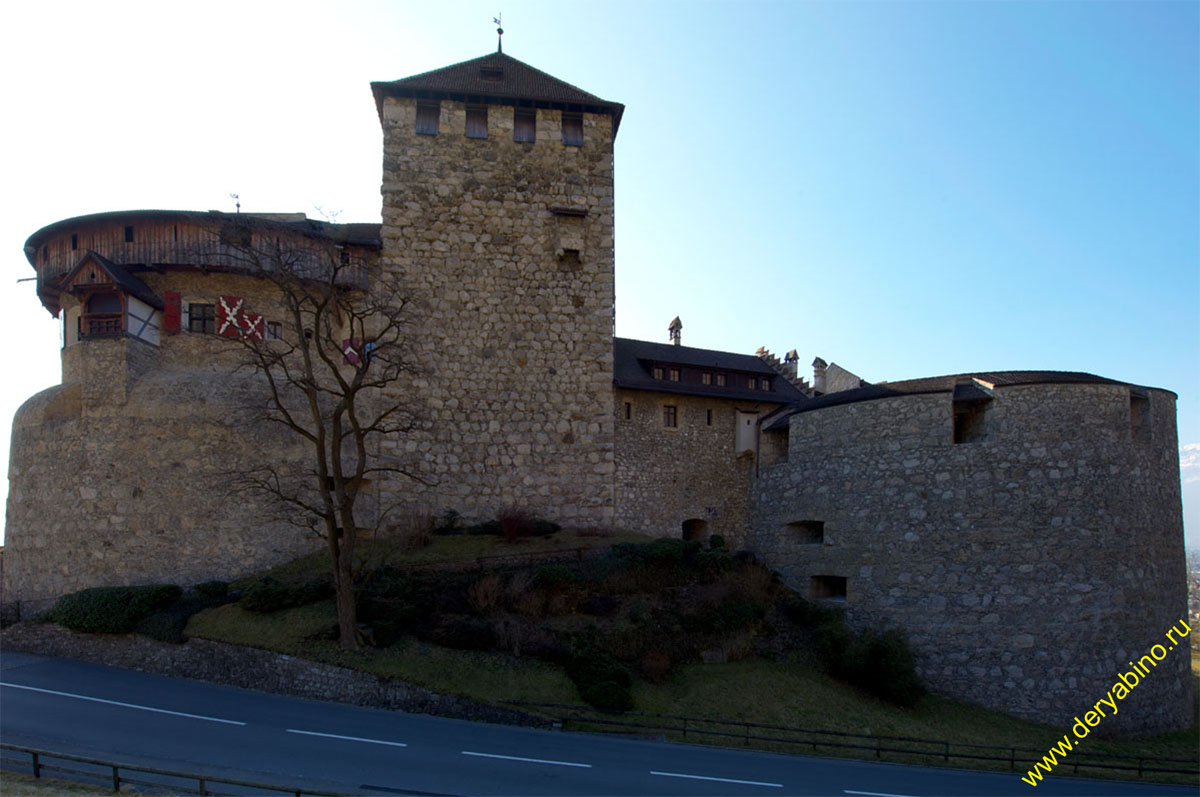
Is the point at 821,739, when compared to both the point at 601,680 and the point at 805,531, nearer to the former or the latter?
the point at 601,680

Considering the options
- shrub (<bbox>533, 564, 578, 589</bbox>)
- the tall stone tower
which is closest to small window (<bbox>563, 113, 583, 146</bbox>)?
the tall stone tower

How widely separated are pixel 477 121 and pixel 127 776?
71.7 feet

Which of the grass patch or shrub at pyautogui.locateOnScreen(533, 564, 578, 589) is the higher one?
shrub at pyautogui.locateOnScreen(533, 564, 578, 589)

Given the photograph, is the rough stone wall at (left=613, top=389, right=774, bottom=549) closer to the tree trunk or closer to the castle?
the castle

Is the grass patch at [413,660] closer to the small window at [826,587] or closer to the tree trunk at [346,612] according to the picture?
the tree trunk at [346,612]

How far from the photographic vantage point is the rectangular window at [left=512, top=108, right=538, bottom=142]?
90.3 ft

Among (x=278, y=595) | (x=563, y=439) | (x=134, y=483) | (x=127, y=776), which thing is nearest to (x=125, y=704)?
(x=278, y=595)

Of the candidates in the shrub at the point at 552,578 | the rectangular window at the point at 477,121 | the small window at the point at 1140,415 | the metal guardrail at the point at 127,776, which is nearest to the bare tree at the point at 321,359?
the shrub at the point at 552,578

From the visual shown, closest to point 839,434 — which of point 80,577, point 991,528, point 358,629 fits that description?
point 991,528

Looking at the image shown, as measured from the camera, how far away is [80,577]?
2256 cm

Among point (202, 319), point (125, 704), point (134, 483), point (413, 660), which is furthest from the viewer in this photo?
point (202, 319)

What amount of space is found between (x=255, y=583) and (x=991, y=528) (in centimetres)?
2012

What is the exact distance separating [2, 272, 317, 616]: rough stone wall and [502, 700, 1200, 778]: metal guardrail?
11366 millimetres

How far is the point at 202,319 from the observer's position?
2473 cm
